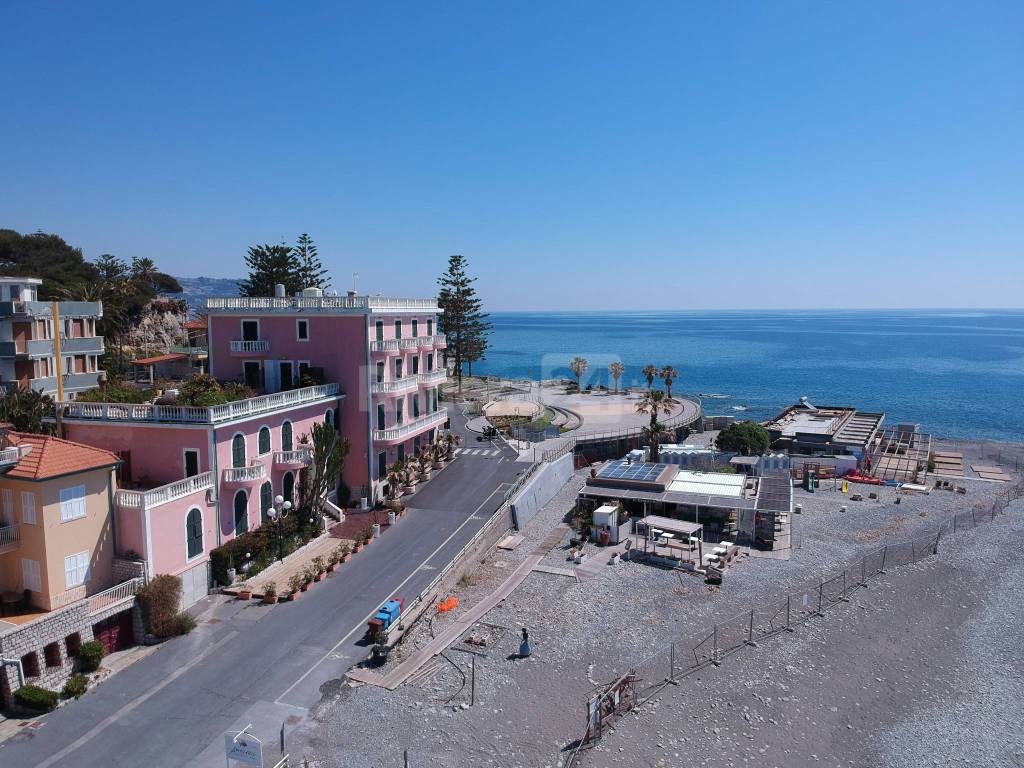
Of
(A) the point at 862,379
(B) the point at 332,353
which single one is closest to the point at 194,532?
(B) the point at 332,353

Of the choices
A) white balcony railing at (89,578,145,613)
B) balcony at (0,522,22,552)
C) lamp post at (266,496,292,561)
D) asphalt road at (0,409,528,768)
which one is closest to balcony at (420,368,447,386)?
asphalt road at (0,409,528,768)

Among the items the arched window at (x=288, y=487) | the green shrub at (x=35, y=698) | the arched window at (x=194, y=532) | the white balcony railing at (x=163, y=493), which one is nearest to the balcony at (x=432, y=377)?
the arched window at (x=288, y=487)

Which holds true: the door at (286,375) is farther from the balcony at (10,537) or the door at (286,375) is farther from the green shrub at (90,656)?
the green shrub at (90,656)

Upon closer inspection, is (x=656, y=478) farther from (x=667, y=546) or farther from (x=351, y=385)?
(x=351, y=385)

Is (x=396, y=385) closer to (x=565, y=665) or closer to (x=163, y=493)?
(x=163, y=493)

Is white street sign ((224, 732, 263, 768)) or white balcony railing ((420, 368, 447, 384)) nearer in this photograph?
white street sign ((224, 732, 263, 768))

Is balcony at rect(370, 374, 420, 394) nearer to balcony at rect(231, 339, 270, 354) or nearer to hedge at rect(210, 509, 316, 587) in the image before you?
balcony at rect(231, 339, 270, 354)
